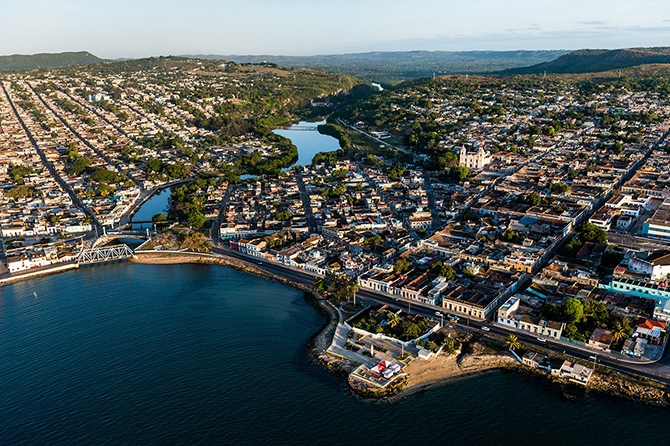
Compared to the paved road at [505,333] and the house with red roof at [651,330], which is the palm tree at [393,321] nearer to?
the paved road at [505,333]

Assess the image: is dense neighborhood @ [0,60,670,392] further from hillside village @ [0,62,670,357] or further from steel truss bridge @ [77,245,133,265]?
steel truss bridge @ [77,245,133,265]

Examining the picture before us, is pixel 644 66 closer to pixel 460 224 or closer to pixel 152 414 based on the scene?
pixel 460 224

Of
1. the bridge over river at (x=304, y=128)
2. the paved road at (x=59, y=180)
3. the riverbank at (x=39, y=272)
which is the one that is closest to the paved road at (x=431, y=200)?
the riverbank at (x=39, y=272)

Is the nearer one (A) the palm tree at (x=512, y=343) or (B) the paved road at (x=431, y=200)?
(A) the palm tree at (x=512, y=343)

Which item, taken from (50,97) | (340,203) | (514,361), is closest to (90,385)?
(514,361)

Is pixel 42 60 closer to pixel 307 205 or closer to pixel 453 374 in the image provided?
pixel 307 205

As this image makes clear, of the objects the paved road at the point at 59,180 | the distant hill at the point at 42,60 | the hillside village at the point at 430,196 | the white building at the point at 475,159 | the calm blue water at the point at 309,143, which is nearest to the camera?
the hillside village at the point at 430,196

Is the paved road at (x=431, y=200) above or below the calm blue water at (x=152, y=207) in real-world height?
above
